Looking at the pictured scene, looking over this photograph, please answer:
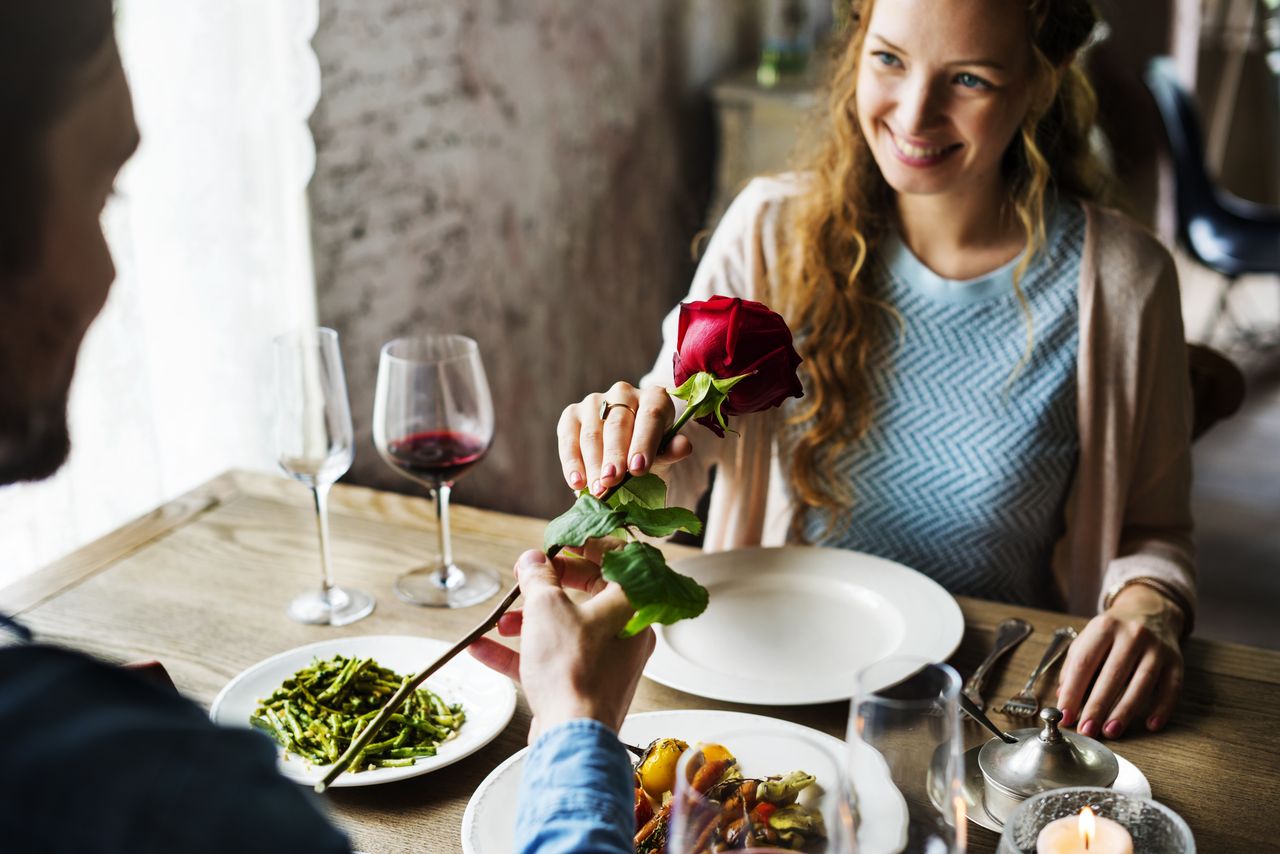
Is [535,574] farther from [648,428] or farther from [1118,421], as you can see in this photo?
[1118,421]

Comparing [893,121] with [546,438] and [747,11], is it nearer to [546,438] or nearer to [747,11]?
[546,438]

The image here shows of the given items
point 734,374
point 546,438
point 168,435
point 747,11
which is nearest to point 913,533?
point 734,374

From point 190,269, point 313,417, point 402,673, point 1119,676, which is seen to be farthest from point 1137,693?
point 190,269

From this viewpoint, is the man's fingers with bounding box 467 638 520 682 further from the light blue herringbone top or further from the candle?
the light blue herringbone top

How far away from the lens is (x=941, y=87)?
140 centimetres

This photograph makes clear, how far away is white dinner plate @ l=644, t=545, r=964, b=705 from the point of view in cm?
108

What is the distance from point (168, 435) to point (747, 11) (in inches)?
109

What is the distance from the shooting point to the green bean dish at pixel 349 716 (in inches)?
38.5

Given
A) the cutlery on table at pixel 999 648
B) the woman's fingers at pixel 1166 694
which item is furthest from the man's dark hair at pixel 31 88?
the woman's fingers at pixel 1166 694

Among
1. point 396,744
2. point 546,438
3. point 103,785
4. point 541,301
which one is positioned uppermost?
point 103,785

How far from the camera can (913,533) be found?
1568 millimetres

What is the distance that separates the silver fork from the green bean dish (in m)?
0.50

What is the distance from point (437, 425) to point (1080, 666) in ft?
2.26

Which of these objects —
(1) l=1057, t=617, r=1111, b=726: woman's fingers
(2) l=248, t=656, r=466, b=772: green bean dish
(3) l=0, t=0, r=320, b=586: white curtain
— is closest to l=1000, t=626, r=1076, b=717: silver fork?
(1) l=1057, t=617, r=1111, b=726: woman's fingers
